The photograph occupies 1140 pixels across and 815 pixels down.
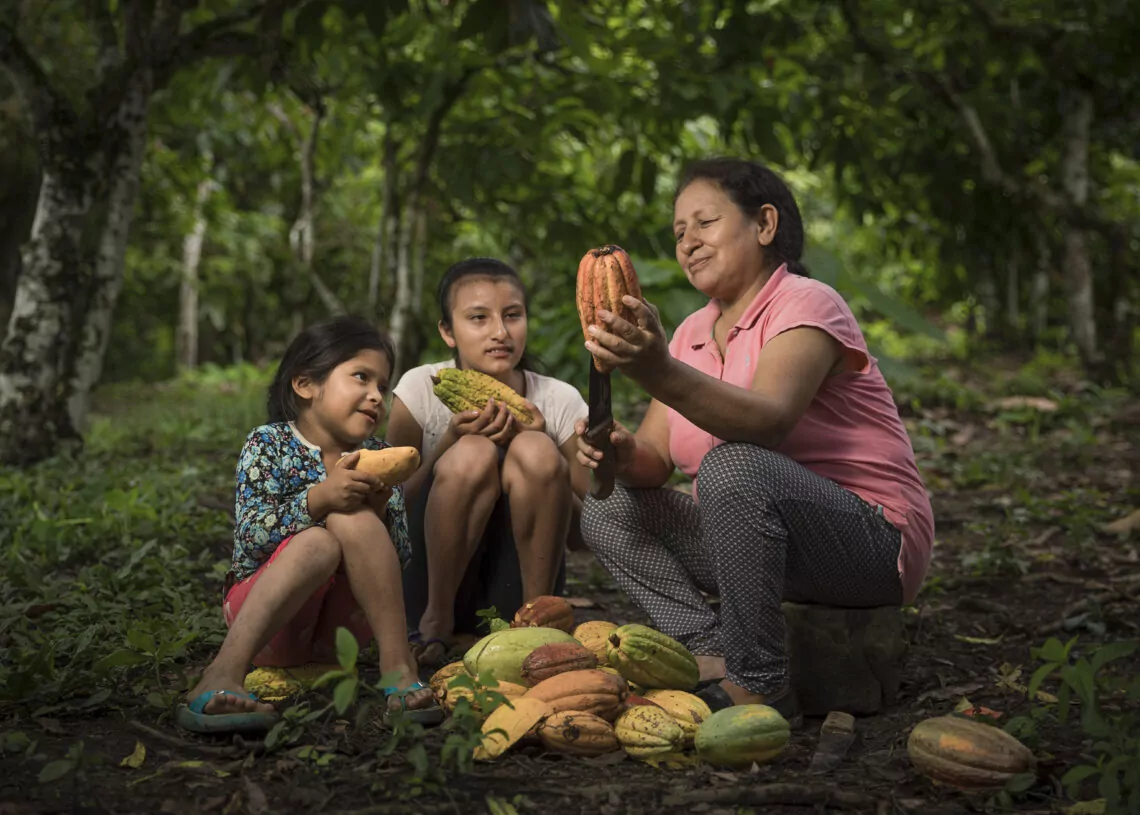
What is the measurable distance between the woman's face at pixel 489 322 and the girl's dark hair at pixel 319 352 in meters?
0.37

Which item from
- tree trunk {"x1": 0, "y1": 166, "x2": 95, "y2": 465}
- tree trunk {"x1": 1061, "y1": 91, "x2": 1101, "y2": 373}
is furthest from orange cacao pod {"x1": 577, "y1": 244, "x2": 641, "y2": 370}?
tree trunk {"x1": 1061, "y1": 91, "x2": 1101, "y2": 373}

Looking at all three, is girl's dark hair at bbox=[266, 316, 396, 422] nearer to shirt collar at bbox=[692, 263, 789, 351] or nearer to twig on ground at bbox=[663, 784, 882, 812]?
shirt collar at bbox=[692, 263, 789, 351]

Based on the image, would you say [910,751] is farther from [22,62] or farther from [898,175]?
[898,175]

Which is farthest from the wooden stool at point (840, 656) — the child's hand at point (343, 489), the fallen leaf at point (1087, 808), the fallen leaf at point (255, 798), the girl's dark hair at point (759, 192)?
the fallen leaf at point (255, 798)

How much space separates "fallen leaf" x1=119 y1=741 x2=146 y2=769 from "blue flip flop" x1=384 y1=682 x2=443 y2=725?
50 centimetres

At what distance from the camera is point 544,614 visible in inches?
116

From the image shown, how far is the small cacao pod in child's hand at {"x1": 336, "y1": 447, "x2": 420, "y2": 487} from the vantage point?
8.52 ft

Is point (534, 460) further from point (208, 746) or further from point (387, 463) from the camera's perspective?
point (208, 746)

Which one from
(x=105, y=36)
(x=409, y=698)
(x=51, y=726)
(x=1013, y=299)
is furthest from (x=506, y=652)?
(x=1013, y=299)

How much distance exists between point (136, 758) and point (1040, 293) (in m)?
9.84

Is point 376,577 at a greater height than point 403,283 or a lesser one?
lesser

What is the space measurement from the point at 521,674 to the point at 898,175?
6.76 meters

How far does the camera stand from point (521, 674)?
2641 mm

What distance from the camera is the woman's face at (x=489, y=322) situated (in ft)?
10.6
